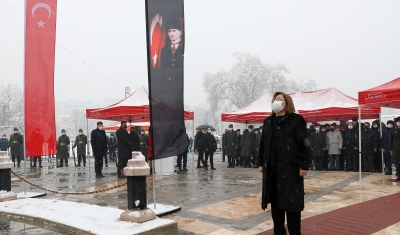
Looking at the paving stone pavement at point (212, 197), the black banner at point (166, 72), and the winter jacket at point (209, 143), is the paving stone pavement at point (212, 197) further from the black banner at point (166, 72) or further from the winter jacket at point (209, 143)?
the winter jacket at point (209, 143)

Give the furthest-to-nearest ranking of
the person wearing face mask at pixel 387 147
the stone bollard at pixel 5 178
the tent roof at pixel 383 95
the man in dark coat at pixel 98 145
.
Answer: the man in dark coat at pixel 98 145
the person wearing face mask at pixel 387 147
the tent roof at pixel 383 95
the stone bollard at pixel 5 178

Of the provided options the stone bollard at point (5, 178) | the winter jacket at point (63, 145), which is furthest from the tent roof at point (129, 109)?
the winter jacket at point (63, 145)

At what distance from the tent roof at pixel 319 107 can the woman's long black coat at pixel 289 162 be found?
32.4 feet

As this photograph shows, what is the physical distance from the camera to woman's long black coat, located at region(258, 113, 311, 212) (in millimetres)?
4277

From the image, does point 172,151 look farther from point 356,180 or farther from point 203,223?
point 356,180

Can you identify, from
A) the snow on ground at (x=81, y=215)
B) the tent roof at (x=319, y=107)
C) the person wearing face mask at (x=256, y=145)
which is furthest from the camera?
the person wearing face mask at (x=256, y=145)

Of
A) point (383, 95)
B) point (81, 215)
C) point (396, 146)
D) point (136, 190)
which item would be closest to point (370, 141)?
point (396, 146)

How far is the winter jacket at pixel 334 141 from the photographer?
14.1 meters

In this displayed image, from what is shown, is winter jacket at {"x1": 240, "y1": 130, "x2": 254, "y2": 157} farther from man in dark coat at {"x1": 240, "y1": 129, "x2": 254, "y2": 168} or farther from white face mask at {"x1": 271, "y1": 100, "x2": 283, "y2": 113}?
white face mask at {"x1": 271, "y1": 100, "x2": 283, "y2": 113}

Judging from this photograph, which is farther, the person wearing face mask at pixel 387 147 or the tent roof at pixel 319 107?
the tent roof at pixel 319 107

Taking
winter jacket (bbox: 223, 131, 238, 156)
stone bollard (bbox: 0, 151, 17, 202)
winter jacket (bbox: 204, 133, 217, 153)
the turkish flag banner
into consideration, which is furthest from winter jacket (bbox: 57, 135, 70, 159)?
stone bollard (bbox: 0, 151, 17, 202)

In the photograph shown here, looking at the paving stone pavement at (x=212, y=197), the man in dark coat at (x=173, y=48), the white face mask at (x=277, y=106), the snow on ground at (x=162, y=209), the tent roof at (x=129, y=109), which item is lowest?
the paving stone pavement at (x=212, y=197)

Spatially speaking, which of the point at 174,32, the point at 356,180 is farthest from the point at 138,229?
the point at 356,180

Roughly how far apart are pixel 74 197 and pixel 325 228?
601cm
